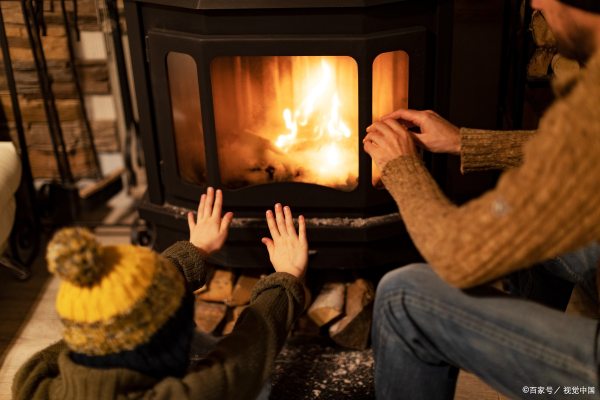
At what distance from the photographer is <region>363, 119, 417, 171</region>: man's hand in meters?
1.17

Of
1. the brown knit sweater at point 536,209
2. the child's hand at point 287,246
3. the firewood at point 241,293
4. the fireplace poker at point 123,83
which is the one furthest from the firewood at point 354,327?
the fireplace poker at point 123,83

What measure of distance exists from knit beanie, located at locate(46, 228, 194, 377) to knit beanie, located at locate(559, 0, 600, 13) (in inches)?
26.8

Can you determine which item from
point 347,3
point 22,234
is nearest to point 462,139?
point 347,3

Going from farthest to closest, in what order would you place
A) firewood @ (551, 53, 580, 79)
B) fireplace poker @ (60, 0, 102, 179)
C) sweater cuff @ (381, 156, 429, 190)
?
fireplace poker @ (60, 0, 102, 179), firewood @ (551, 53, 580, 79), sweater cuff @ (381, 156, 429, 190)

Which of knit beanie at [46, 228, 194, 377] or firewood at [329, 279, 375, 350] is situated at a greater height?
knit beanie at [46, 228, 194, 377]

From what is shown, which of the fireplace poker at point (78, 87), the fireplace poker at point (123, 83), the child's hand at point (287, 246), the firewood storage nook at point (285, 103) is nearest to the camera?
the child's hand at point (287, 246)

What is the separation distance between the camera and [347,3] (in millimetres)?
1403

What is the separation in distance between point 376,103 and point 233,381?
76 centimetres

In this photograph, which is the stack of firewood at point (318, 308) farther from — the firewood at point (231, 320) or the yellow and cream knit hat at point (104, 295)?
the yellow and cream knit hat at point (104, 295)

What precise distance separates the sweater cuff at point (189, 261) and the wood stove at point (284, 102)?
1.07 feet

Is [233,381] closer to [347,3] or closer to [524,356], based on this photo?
[524,356]

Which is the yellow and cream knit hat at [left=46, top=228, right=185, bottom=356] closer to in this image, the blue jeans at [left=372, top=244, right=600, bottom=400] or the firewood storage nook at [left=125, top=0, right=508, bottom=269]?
the blue jeans at [left=372, top=244, right=600, bottom=400]

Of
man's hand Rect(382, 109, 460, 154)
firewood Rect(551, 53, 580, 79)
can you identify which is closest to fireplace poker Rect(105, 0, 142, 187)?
man's hand Rect(382, 109, 460, 154)

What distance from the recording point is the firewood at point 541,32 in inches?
66.1
